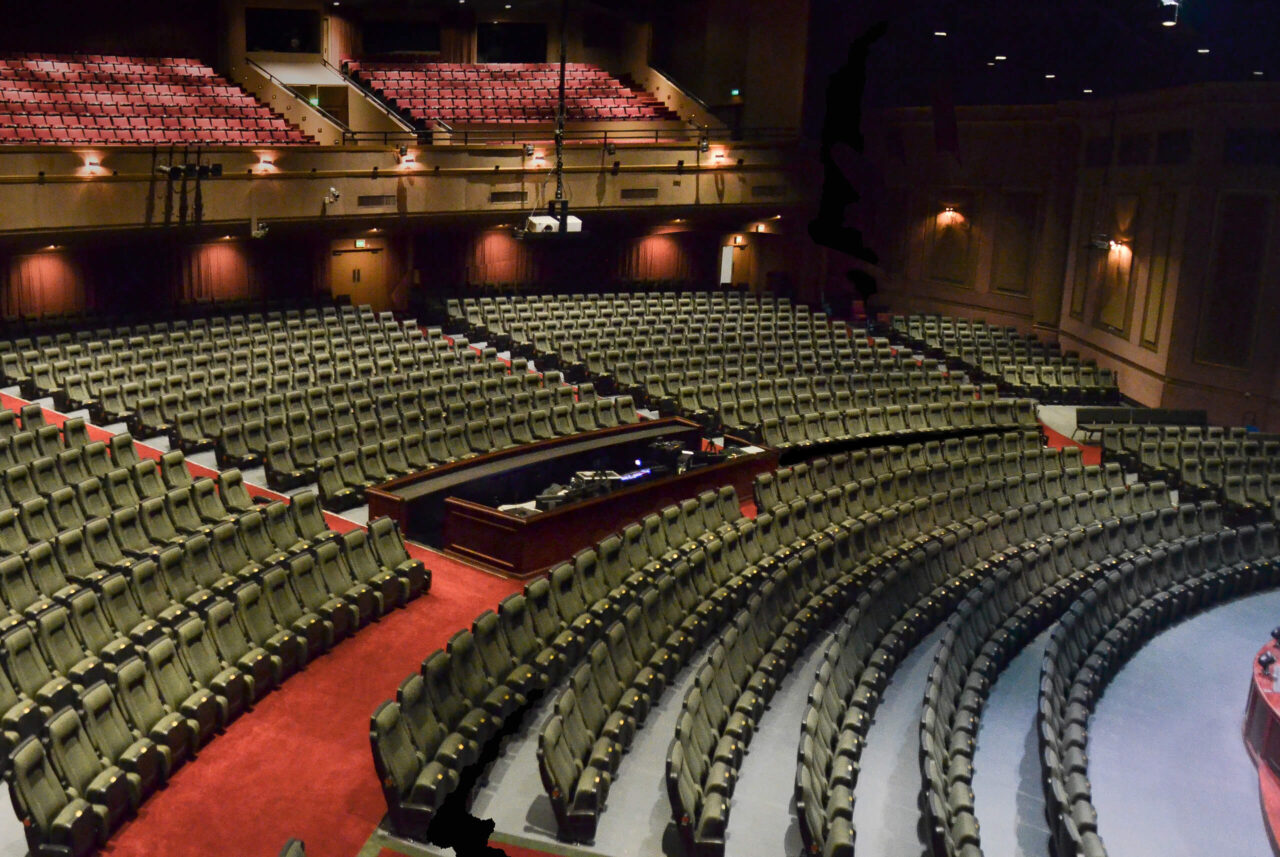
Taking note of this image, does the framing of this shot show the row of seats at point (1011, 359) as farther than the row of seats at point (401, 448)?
Yes

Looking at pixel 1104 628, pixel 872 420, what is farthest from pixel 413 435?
pixel 1104 628

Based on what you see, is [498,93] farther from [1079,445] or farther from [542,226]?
[1079,445]

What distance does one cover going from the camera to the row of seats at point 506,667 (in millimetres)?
3893

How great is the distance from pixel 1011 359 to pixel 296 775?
9189 mm

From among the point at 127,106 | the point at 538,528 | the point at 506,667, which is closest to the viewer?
the point at 506,667

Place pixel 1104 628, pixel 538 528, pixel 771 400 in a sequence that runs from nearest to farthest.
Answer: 1. pixel 1104 628
2. pixel 538 528
3. pixel 771 400

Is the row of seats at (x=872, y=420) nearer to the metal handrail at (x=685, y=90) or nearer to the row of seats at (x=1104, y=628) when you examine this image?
the row of seats at (x=1104, y=628)

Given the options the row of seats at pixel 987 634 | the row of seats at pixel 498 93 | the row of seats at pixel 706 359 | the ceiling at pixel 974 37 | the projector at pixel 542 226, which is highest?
the row of seats at pixel 498 93

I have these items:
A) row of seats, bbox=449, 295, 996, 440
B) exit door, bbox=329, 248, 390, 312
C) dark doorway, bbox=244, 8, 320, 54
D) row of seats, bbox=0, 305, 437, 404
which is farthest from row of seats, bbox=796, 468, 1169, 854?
dark doorway, bbox=244, 8, 320, 54

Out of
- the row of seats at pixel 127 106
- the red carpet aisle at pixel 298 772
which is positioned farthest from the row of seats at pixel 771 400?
the row of seats at pixel 127 106

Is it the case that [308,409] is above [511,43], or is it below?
below

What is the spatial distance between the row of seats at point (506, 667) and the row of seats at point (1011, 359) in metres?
5.88

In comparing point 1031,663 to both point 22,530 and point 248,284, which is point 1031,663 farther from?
point 248,284

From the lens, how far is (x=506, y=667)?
4918 millimetres
